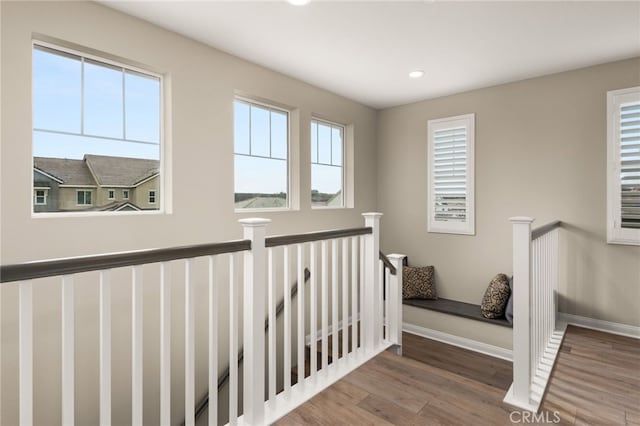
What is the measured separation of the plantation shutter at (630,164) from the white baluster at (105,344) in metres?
4.03

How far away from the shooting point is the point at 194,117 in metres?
2.87

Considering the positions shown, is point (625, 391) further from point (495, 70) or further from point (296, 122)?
point (296, 122)

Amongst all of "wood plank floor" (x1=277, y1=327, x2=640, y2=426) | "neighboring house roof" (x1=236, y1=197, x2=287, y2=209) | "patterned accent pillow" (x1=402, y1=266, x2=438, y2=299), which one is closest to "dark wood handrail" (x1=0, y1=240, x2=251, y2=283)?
"wood plank floor" (x1=277, y1=327, x2=640, y2=426)

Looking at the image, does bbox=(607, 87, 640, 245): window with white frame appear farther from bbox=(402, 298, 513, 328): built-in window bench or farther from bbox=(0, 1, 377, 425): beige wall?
bbox=(0, 1, 377, 425): beige wall

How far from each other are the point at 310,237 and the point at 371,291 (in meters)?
0.81

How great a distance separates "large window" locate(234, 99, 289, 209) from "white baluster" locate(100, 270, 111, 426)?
200cm

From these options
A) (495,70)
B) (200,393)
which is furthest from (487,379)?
(495,70)

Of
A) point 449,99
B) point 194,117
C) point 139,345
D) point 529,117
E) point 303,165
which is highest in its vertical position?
point 449,99

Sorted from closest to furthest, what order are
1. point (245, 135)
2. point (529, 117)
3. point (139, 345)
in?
1. point (139, 345)
2. point (245, 135)
3. point (529, 117)

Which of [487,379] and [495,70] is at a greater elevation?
[495,70]

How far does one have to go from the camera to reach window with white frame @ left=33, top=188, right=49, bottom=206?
219cm

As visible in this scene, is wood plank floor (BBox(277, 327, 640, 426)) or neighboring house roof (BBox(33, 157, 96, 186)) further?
neighboring house roof (BBox(33, 157, 96, 186))

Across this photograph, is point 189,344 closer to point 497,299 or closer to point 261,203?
point 261,203

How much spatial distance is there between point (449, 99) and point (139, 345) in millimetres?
4130
